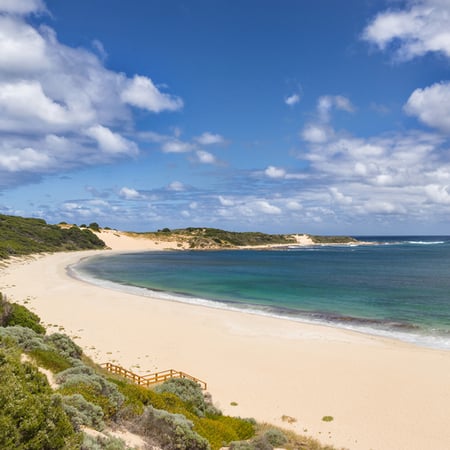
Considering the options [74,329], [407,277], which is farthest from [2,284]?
[407,277]

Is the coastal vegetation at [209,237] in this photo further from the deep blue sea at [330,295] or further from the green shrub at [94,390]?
the green shrub at [94,390]

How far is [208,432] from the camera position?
11055 mm

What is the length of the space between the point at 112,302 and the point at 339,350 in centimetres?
2197

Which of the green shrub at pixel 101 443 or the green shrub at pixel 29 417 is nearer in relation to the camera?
the green shrub at pixel 29 417

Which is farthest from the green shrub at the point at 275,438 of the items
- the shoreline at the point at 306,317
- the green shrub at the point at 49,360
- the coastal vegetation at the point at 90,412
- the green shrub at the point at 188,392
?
the shoreline at the point at 306,317

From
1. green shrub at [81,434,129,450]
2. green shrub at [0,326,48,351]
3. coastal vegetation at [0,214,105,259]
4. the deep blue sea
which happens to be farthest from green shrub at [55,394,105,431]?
coastal vegetation at [0,214,105,259]

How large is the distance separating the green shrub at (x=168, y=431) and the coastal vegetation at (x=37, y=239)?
64.0 meters

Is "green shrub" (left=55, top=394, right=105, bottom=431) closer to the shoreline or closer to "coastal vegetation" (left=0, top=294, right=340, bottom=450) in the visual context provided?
"coastal vegetation" (left=0, top=294, right=340, bottom=450)

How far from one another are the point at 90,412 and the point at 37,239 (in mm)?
104687

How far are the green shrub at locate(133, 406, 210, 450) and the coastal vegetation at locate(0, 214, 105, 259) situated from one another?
210ft

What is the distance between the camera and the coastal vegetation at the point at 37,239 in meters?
79.1

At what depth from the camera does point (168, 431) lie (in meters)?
9.27

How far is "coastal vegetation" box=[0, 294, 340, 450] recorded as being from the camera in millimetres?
6160

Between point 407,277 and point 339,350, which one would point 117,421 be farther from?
point 407,277
